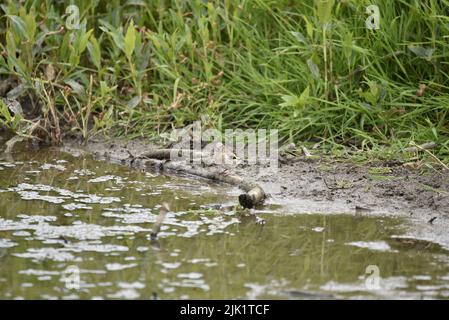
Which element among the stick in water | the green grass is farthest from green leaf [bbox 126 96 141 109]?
the stick in water

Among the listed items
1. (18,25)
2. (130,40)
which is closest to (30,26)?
(18,25)

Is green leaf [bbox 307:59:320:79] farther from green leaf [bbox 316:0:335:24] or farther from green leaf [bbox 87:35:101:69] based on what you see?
green leaf [bbox 87:35:101:69]

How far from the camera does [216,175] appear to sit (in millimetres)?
5074

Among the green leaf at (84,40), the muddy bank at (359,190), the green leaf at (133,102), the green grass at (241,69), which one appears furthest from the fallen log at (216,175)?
the green leaf at (84,40)

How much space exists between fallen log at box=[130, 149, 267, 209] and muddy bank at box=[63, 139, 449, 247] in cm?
6

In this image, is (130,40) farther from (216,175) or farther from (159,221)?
(159,221)

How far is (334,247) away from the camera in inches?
155

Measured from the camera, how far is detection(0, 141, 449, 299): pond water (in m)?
3.43

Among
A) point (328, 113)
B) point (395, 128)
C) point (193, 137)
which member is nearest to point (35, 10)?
point (193, 137)

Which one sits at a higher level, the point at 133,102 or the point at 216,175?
the point at 133,102

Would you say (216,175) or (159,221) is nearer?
(159,221)

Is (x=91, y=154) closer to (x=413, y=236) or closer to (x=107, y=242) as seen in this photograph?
(x=107, y=242)

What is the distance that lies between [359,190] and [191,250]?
4.05 ft

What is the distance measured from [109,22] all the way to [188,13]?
0.58 m
